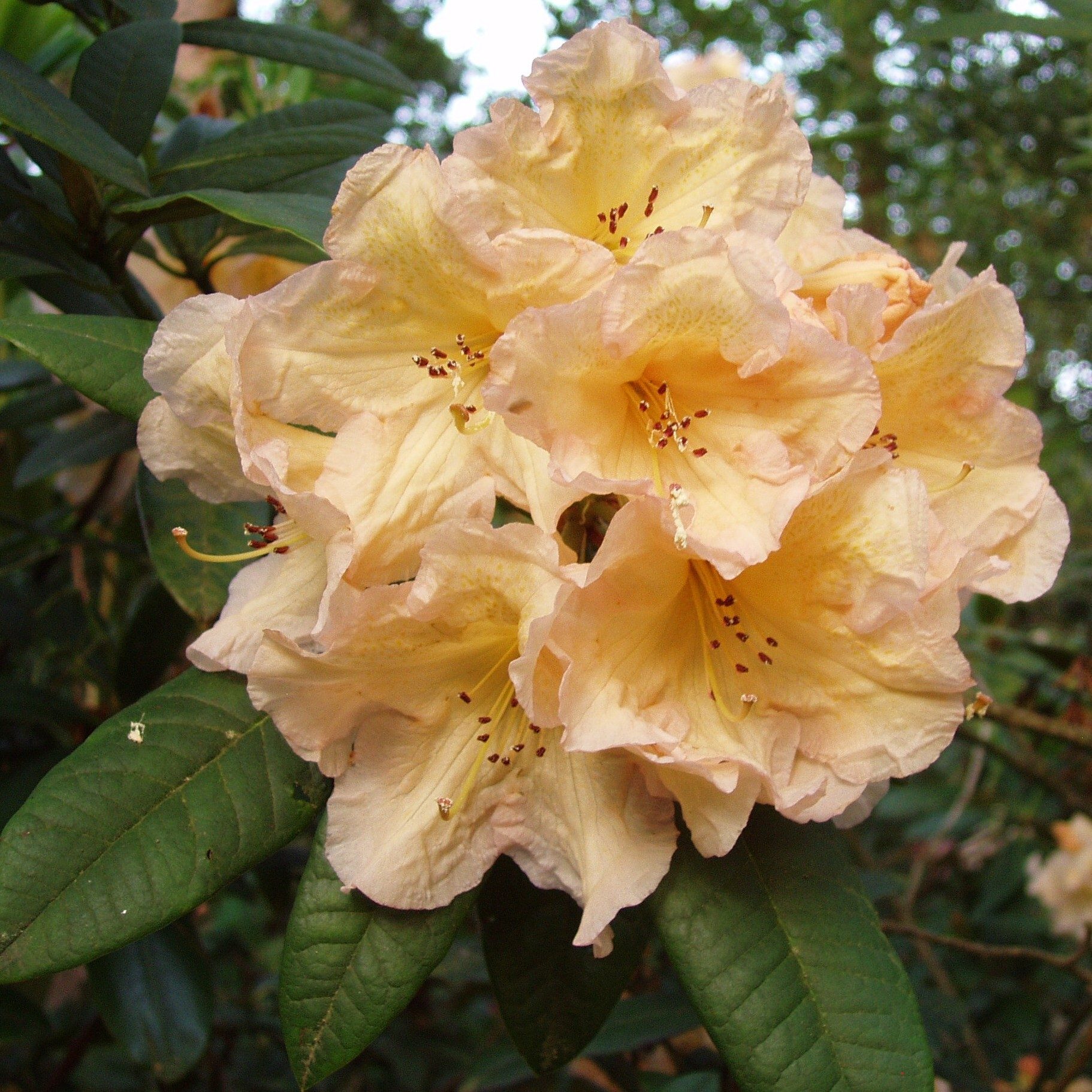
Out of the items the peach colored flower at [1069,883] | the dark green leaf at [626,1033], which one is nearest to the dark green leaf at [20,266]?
the dark green leaf at [626,1033]

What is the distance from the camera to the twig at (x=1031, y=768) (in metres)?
1.81

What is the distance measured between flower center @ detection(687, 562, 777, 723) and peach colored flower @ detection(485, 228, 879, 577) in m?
0.11

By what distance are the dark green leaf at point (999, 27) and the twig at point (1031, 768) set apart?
3.58ft

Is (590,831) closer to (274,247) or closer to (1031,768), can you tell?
(274,247)

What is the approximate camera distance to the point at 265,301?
0.83 metres

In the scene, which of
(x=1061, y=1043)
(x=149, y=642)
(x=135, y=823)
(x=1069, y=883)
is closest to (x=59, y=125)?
(x=135, y=823)

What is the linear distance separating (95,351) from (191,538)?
248 mm

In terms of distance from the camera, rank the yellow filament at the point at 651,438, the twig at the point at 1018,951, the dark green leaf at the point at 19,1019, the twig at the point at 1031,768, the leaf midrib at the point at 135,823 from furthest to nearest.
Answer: the twig at the point at 1031,768, the twig at the point at 1018,951, the dark green leaf at the point at 19,1019, the yellow filament at the point at 651,438, the leaf midrib at the point at 135,823

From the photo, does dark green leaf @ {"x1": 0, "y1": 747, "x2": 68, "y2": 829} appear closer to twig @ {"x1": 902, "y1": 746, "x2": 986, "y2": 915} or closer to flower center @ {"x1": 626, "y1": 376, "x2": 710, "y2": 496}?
flower center @ {"x1": 626, "y1": 376, "x2": 710, "y2": 496}

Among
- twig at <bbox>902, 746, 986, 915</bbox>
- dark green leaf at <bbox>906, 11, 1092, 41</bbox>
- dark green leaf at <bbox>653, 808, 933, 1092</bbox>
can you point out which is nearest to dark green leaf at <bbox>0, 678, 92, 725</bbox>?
dark green leaf at <bbox>653, 808, 933, 1092</bbox>

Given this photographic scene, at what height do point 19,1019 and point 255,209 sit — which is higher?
point 255,209

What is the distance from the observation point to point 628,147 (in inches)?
36.2

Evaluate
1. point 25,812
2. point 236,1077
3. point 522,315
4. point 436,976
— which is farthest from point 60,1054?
point 522,315

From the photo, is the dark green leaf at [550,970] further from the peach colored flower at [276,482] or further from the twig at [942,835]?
the twig at [942,835]
